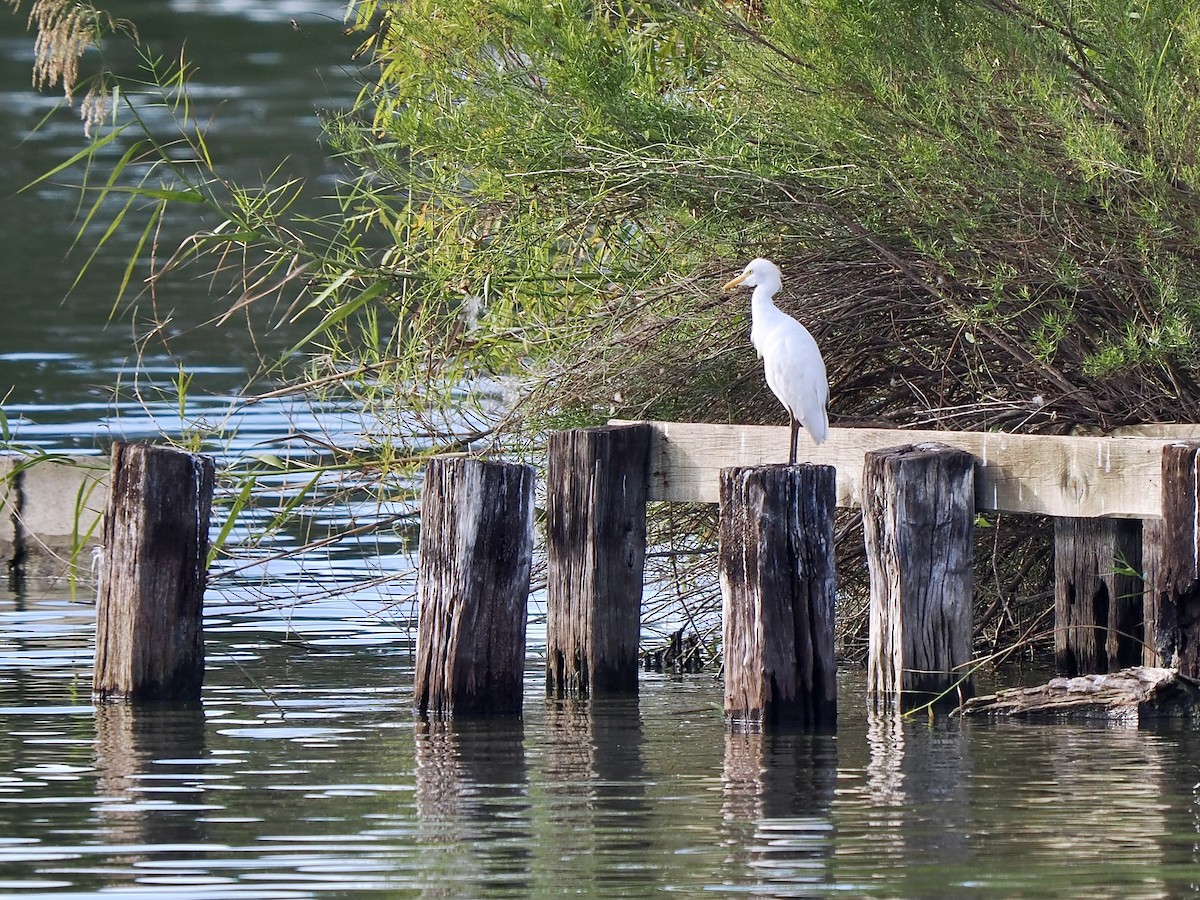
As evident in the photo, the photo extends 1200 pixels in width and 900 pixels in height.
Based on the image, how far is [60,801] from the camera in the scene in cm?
658

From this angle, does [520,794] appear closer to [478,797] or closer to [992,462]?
[478,797]

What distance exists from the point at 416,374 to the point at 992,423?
103 inches

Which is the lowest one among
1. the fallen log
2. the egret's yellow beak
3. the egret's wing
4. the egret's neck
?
the fallen log

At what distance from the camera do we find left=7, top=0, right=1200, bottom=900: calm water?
5457mm

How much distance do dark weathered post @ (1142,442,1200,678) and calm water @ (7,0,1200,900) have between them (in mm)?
323

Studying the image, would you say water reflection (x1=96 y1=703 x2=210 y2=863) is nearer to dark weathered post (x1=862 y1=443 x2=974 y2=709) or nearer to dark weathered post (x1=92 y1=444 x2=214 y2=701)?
dark weathered post (x1=92 y1=444 x2=214 y2=701)

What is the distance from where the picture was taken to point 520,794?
6645 millimetres

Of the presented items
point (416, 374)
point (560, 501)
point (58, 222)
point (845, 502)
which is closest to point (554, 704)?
point (560, 501)

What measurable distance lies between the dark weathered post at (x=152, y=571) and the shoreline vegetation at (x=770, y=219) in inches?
34.4

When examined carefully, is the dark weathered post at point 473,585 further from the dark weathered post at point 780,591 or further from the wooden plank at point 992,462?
the dark weathered post at point 780,591

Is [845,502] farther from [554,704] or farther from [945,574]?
[554,704]

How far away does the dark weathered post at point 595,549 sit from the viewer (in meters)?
8.23

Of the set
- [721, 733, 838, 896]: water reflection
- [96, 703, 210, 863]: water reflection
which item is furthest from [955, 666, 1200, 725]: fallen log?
[96, 703, 210, 863]: water reflection

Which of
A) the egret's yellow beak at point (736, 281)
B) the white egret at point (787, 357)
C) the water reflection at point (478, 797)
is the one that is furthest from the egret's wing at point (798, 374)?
the water reflection at point (478, 797)
